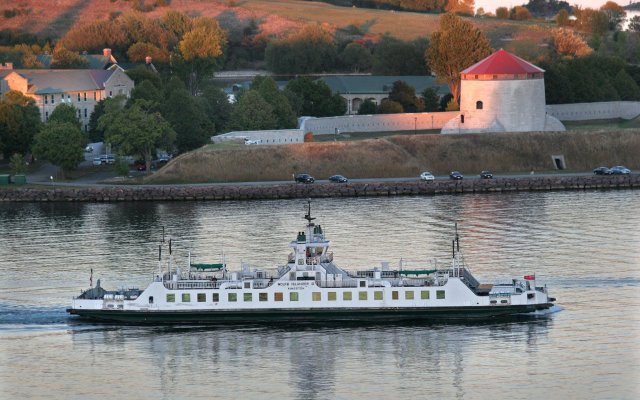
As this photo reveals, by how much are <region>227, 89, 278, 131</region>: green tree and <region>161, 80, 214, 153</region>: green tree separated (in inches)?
121

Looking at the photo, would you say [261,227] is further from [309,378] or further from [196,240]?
A: [309,378]

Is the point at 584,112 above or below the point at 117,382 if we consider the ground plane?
above

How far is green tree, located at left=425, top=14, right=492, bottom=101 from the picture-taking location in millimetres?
165125

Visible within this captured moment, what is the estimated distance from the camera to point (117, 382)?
217 ft

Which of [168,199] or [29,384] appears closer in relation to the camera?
[29,384]

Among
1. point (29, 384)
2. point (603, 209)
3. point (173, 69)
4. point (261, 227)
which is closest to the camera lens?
point (29, 384)

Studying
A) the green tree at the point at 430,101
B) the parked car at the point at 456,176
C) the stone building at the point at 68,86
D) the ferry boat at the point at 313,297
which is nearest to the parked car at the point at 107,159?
the stone building at the point at 68,86

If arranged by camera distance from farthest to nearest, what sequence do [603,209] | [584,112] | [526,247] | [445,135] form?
[584,112] → [445,135] → [603,209] → [526,247]

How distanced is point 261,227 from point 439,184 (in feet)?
84.1

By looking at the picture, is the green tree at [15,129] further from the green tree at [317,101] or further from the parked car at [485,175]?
the parked car at [485,175]

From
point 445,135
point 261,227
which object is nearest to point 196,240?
point 261,227

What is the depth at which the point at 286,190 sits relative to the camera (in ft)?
403

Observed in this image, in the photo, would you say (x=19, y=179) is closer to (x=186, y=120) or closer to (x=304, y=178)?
(x=186, y=120)

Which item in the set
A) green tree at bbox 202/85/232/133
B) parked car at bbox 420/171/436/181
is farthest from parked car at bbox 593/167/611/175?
green tree at bbox 202/85/232/133
